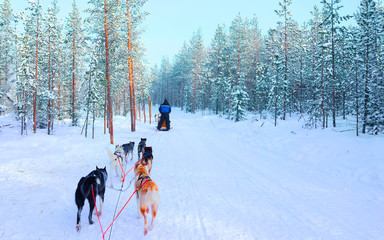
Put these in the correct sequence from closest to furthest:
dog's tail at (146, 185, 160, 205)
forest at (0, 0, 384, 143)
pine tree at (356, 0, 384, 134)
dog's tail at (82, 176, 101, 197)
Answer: dog's tail at (146, 185, 160, 205)
dog's tail at (82, 176, 101, 197)
pine tree at (356, 0, 384, 134)
forest at (0, 0, 384, 143)

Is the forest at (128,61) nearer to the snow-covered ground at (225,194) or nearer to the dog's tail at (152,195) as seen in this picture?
the snow-covered ground at (225,194)

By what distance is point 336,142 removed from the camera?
10492 mm

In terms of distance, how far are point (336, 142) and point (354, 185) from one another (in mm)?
4569

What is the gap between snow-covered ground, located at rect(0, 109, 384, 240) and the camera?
13.5 feet

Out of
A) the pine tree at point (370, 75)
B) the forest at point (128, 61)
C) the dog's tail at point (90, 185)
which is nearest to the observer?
the dog's tail at point (90, 185)

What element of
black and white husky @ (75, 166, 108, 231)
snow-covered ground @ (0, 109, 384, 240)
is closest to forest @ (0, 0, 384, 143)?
snow-covered ground @ (0, 109, 384, 240)

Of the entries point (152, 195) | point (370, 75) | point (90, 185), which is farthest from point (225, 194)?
point (370, 75)

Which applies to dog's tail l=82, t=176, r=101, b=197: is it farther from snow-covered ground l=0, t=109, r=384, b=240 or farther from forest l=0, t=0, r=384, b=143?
forest l=0, t=0, r=384, b=143

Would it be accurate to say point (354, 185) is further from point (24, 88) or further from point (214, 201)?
point (24, 88)

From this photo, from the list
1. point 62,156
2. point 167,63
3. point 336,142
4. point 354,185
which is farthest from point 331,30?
point 167,63

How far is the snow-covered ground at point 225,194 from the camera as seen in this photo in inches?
162

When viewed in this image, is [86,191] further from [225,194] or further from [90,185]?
[225,194]

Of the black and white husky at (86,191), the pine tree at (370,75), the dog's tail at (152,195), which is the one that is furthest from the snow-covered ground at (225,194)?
the pine tree at (370,75)

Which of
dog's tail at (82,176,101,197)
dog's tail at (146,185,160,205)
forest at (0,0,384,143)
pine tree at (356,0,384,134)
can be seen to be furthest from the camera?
forest at (0,0,384,143)
